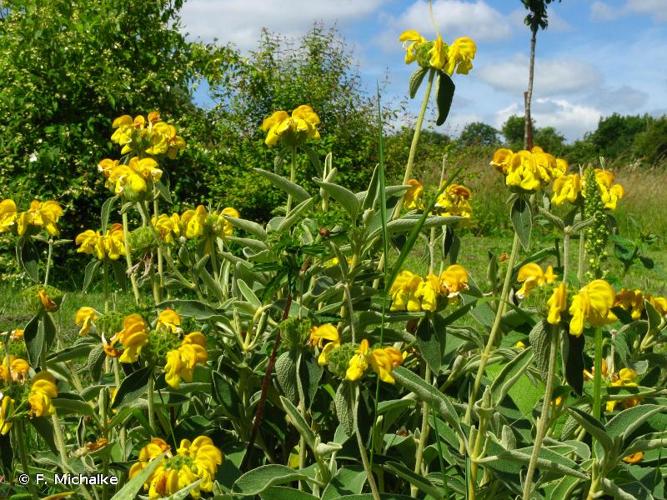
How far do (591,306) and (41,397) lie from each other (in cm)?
71

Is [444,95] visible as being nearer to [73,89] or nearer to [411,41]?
[411,41]

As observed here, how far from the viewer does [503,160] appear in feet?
3.81

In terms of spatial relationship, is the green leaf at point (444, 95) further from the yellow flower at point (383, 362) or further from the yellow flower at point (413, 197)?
the yellow flower at point (383, 362)

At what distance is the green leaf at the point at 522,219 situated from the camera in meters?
1.09

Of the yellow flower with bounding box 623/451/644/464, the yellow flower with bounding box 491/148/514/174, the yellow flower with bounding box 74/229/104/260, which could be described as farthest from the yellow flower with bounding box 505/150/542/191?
the yellow flower with bounding box 74/229/104/260

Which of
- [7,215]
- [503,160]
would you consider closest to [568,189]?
[503,160]

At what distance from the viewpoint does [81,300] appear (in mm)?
4039

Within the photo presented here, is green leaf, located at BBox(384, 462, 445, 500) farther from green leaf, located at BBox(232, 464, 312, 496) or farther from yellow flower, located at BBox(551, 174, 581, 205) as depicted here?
yellow flower, located at BBox(551, 174, 581, 205)

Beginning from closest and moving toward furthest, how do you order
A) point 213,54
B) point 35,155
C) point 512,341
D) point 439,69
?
point 439,69 → point 512,341 → point 35,155 → point 213,54

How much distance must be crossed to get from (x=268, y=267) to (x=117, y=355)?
0.84 ft

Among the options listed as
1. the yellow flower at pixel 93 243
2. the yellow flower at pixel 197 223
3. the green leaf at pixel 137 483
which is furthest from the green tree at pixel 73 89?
the green leaf at pixel 137 483

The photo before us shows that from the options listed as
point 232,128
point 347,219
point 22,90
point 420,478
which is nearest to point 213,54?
point 232,128

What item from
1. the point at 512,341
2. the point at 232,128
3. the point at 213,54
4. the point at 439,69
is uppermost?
the point at 213,54

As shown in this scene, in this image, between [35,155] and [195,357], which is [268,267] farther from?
[35,155]
